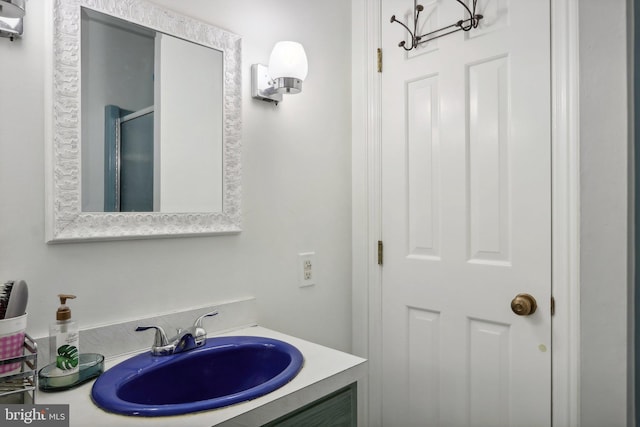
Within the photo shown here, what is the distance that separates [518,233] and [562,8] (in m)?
0.68

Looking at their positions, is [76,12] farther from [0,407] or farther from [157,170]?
[0,407]

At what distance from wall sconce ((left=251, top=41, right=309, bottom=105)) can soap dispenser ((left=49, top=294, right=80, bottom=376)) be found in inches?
33.0

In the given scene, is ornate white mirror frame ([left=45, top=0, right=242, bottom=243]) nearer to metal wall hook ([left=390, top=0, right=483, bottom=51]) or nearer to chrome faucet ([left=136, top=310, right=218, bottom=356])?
chrome faucet ([left=136, top=310, right=218, bottom=356])

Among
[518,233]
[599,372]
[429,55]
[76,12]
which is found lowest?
[599,372]

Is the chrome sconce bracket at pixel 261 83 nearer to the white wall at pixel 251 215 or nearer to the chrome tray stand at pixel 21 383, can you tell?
the white wall at pixel 251 215

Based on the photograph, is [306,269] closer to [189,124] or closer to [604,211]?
[189,124]

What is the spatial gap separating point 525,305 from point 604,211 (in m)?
0.35

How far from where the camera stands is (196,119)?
1245mm

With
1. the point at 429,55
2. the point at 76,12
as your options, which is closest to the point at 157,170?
the point at 76,12

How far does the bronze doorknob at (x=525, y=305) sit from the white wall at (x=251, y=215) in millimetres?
681

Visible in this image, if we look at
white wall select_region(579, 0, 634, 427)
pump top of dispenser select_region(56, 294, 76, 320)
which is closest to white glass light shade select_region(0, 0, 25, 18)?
pump top of dispenser select_region(56, 294, 76, 320)

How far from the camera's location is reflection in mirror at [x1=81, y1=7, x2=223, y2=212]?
104 centimetres

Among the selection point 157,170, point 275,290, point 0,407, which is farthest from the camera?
point 275,290

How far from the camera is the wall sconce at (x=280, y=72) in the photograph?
133 centimetres
